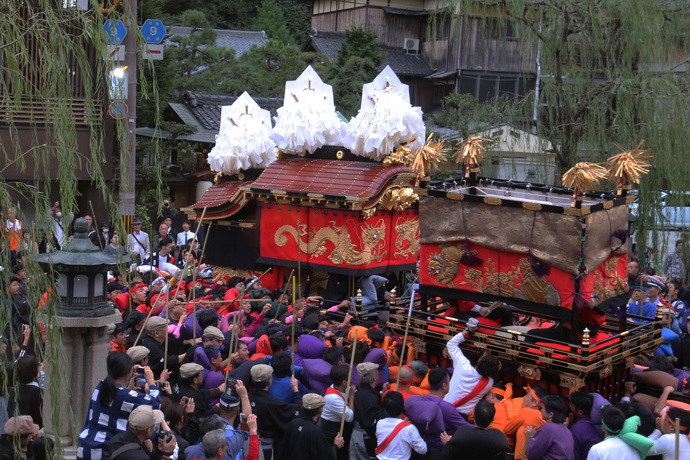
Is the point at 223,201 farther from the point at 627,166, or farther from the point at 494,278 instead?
the point at 627,166

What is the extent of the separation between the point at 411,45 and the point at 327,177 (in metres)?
15.4

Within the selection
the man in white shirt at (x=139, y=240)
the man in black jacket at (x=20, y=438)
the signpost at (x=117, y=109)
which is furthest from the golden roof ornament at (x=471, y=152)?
the man in white shirt at (x=139, y=240)

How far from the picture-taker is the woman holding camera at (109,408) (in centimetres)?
564

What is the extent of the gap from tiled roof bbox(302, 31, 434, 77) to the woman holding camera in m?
20.4

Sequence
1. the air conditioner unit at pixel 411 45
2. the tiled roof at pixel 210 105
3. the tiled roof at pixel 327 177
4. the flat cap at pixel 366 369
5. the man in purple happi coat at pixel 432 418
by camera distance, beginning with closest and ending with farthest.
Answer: the man in purple happi coat at pixel 432 418 → the flat cap at pixel 366 369 → the tiled roof at pixel 327 177 → the tiled roof at pixel 210 105 → the air conditioner unit at pixel 411 45

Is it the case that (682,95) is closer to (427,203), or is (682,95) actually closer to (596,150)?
(596,150)

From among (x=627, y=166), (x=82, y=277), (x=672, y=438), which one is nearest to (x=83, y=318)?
(x=82, y=277)

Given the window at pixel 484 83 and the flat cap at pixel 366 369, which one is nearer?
the flat cap at pixel 366 369

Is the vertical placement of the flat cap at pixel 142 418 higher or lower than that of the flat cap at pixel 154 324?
higher

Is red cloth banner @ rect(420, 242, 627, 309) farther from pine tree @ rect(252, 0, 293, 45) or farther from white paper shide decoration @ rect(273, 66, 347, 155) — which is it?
pine tree @ rect(252, 0, 293, 45)

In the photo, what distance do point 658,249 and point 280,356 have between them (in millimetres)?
10020

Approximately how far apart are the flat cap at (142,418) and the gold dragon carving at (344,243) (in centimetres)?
670

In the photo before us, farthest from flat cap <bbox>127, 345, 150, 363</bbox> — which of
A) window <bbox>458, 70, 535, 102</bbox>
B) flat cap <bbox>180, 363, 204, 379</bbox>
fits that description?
window <bbox>458, 70, 535, 102</bbox>

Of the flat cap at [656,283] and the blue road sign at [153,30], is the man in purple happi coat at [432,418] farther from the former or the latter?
the blue road sign at [153,30]
